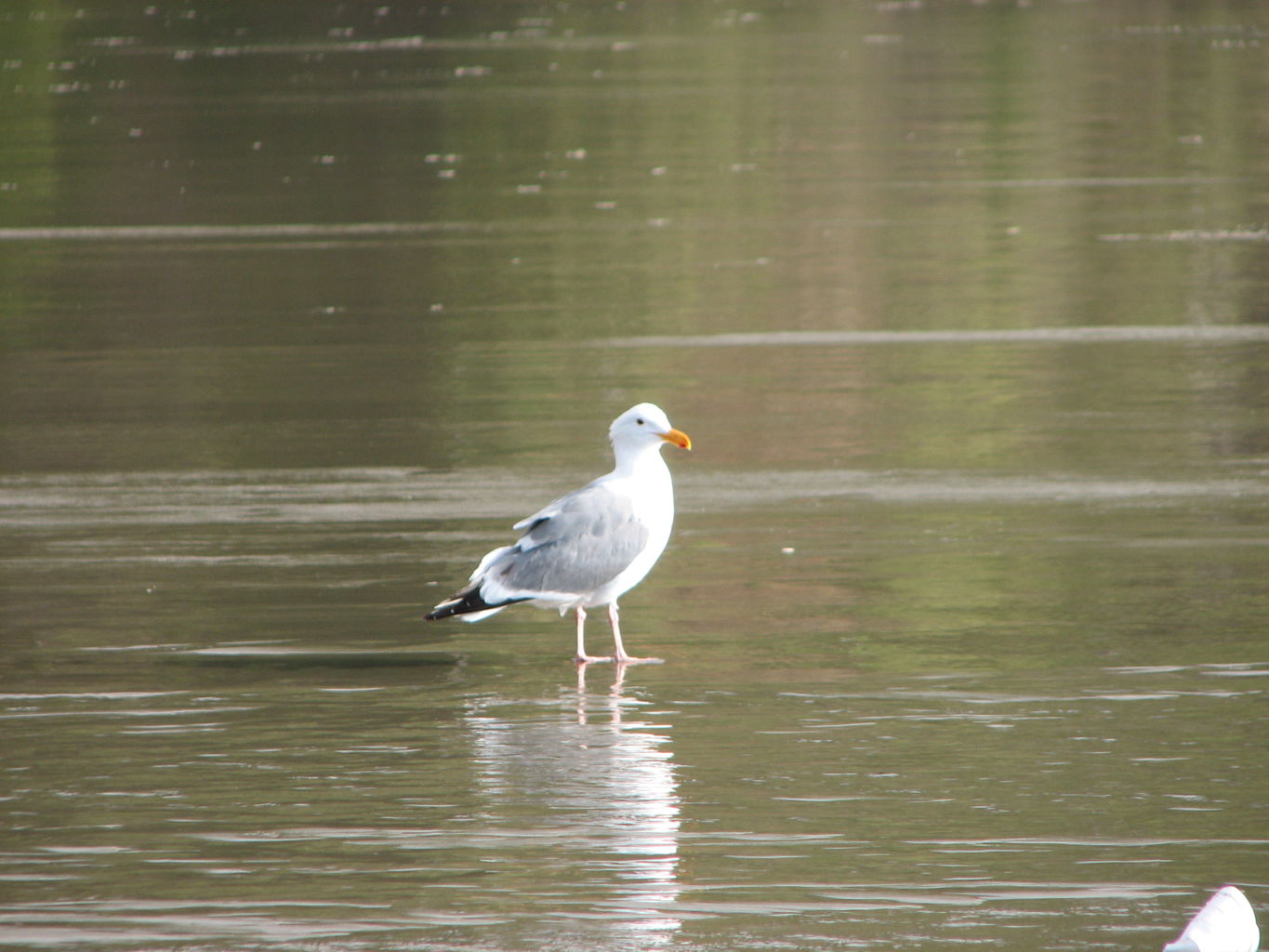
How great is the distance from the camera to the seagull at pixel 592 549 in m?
9.87

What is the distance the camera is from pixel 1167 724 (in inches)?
338

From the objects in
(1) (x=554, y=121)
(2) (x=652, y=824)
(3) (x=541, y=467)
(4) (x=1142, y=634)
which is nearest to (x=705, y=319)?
(3) (x=541, y=467)

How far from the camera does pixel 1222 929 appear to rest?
20.1ft

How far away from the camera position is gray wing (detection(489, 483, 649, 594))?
32.6 ft

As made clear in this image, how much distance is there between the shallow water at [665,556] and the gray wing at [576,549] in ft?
1.10

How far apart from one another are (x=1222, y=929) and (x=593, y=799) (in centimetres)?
230

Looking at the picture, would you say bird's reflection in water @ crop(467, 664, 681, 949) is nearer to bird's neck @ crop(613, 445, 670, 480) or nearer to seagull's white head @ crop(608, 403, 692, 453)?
bird's neck @ crop(613, 445, 670, 480)

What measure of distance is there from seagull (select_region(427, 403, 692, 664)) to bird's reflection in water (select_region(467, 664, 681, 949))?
14.4 inches

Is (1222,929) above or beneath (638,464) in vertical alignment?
beneath

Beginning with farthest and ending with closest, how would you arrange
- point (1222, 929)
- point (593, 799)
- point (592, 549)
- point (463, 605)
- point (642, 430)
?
point (642, 430) < point (592, 549) < point (463, 605) < point (593, 799) < point (1222, 929)

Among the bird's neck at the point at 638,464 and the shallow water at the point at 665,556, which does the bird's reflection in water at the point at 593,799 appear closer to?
the shallow water at the point at 665,556

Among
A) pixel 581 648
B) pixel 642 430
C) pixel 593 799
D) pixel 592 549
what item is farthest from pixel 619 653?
pixel 593 799

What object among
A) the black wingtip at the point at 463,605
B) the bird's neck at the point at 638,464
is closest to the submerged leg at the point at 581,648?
the black wingtip at the point at 463,605

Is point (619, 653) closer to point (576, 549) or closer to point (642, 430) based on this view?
point (576, 549)
